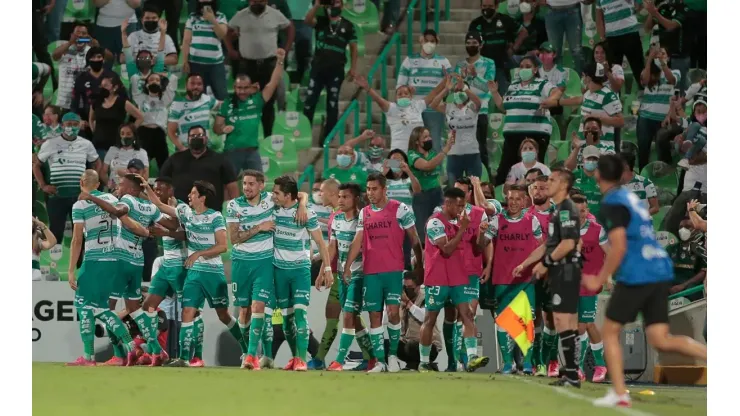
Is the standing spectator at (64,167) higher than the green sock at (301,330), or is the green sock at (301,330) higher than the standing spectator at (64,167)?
the standing spectator at (64,167)

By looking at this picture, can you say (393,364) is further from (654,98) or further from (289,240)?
(654,98)

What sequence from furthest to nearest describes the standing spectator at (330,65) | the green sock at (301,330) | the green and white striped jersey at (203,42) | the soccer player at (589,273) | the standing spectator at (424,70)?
the green and white striped jersey at (203,42), the standing spectator at (330,65), the standing spectator at (424,70), the green sock at (301,330), the soccer player at (589,273)

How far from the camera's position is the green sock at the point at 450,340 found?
12.8m

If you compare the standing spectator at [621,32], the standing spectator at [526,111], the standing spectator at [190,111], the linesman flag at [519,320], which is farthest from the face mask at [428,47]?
the linesman flag at [519,320]

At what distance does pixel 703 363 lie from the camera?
1277cm

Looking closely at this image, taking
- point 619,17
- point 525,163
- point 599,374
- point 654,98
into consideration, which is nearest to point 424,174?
point 525,163

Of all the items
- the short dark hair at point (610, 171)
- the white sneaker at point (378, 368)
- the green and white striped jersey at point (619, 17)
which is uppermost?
the green and white striped jersey at point (619, 17)

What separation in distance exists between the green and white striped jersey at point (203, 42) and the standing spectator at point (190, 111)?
539mm

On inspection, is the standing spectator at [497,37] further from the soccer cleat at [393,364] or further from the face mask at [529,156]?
the soccer cleat at [393,364]

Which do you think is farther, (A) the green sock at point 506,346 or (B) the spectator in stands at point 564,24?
(B) the spectator in stands at point 564,24

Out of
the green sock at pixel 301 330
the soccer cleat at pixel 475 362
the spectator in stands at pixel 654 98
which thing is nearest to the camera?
the soccer cleat at pixel 475 362

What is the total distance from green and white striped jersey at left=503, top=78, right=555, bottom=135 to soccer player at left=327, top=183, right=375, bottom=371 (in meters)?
3.79

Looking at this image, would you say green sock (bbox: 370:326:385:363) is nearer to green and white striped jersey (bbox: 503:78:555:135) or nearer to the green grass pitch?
the green grass pitch

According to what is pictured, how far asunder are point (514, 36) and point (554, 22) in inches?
22.5
